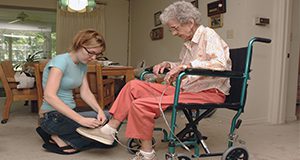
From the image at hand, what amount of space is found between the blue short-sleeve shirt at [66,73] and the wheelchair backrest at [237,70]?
1036 millimetres

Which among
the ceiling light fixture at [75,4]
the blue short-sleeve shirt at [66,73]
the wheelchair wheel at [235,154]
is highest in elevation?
the ceiling light fixture at [75,4]

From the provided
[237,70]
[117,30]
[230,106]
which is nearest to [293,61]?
[237,70]

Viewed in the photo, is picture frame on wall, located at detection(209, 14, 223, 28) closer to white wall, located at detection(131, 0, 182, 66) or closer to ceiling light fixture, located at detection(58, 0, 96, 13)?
white wall, located at detection(131, 0, 182, 66)

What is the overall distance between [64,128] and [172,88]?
793 millimetres

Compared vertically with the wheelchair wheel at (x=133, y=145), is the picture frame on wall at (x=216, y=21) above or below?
above

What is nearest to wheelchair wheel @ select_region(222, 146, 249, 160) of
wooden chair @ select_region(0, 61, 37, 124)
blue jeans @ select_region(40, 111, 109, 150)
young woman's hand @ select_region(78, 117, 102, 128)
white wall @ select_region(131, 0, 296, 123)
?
young woman's hand @ select_region(78, 117, 102, 128)

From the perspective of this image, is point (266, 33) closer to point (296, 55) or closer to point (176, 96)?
point (296, 55)

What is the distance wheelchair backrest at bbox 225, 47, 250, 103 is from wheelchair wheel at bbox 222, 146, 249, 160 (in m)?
0.30

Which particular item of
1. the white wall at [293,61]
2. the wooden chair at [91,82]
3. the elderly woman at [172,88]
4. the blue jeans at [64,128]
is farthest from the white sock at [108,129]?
the white wall at [293,61]

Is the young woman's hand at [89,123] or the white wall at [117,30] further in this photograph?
the white wall at [117,30]

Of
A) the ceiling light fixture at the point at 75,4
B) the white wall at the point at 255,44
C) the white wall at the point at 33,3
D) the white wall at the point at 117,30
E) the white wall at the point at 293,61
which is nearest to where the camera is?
the white wall at the point at 255,44

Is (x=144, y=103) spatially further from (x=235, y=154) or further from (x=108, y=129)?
(x=235, y=154)

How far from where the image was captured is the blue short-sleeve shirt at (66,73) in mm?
1911

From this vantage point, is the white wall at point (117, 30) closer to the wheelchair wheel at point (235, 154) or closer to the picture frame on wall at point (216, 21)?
the picture frame on wall at point (216, 21)
